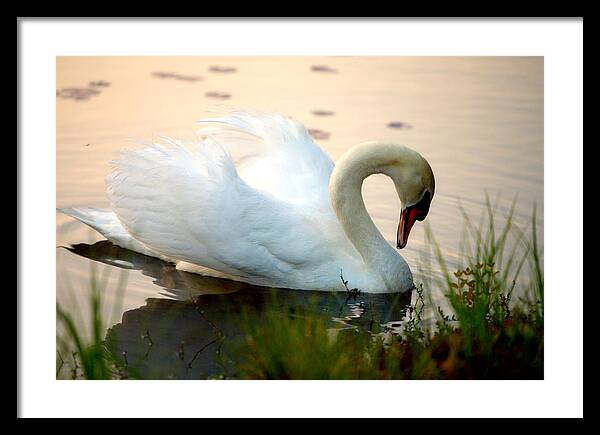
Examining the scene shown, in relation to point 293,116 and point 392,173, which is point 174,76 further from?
point 392,173

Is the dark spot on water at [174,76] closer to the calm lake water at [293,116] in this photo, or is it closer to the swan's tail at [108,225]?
the calm lake water at [293,116]

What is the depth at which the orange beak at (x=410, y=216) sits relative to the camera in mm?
10852

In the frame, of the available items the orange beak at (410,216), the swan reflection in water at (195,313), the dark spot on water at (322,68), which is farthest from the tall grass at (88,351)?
the dark spot on water at (322,68)

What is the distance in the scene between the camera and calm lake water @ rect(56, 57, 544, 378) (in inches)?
417

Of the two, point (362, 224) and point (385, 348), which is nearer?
point (385, 348)

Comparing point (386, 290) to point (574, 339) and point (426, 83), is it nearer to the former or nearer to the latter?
point (574, 339)

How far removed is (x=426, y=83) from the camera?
13.3 metres

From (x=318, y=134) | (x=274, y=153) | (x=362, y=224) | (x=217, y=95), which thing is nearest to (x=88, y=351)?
(x=362, y=224)

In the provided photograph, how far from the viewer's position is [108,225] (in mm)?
11500

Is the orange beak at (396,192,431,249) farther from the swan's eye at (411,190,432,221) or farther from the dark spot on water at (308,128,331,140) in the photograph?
the dark spot on water at (308,128,331,140)

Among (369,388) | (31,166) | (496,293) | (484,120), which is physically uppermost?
(484,120)

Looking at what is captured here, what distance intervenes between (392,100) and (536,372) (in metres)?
5.00

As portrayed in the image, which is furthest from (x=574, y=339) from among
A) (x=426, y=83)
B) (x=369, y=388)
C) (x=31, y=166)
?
(x=426, y=83)

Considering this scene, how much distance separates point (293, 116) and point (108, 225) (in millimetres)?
2591
